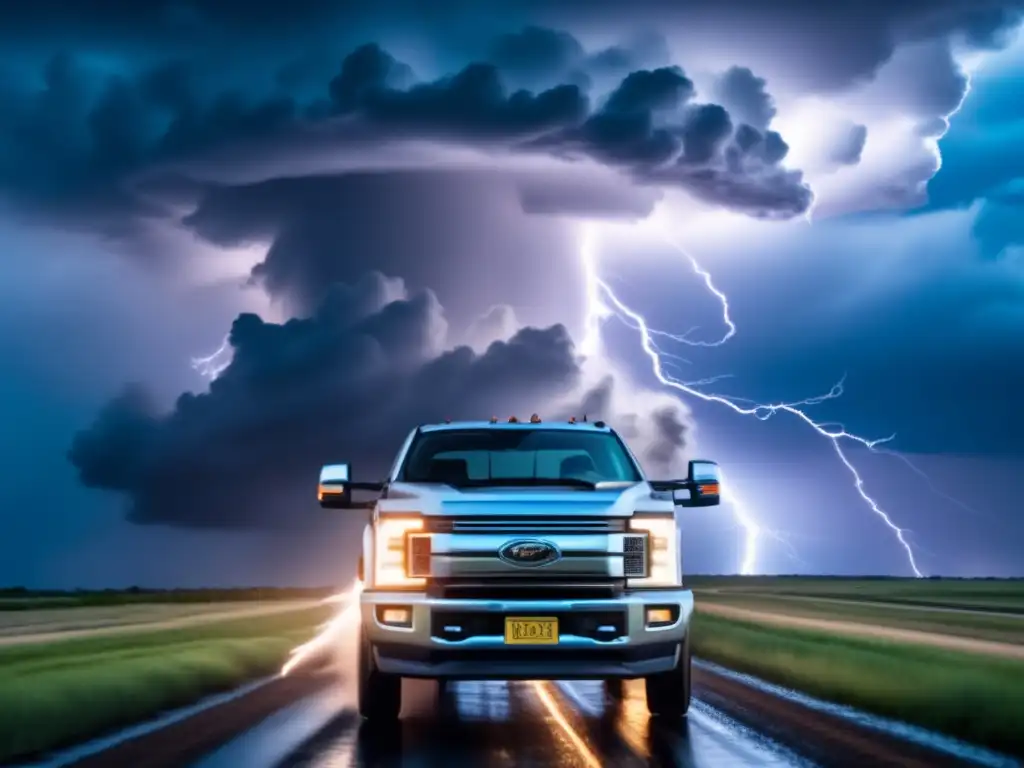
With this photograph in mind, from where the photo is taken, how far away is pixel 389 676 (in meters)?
11.7

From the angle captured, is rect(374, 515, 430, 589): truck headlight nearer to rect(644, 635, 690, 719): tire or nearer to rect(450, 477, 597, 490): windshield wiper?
rect(450, 477, 597, 490): windshield wiper

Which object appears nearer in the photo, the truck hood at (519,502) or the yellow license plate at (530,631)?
the yellow license plate at (530,631)

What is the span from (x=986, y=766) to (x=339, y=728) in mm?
4653

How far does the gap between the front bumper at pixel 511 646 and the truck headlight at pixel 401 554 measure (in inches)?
5.5

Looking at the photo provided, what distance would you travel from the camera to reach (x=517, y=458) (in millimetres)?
12766

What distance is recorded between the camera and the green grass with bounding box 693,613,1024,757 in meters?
12.2

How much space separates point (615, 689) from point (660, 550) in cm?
378

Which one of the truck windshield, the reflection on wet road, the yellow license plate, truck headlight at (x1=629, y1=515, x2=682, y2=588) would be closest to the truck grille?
truck headlight at (x1=629, y1=515, x2=682, y2=588)

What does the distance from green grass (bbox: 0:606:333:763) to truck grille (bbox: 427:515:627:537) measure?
3.01 meters

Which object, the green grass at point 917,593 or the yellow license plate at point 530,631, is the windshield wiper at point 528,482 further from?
the green grass at point 917,593

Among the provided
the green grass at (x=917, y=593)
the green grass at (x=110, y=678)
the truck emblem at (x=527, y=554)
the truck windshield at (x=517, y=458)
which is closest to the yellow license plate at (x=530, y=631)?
the truck emblem at (x=527, y=554)

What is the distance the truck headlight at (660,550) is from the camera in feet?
36.8

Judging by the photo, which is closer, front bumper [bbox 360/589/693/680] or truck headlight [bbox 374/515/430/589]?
front bumper [bbox 360/589/693/680]

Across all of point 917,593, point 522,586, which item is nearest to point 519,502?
point 522,586
